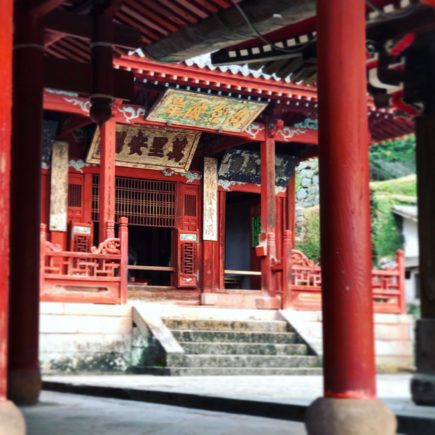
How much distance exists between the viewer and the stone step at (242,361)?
1124 cm

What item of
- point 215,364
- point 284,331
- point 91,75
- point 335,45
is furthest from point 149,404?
point 284,331

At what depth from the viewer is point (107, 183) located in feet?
43.6

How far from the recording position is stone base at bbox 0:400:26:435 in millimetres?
3348

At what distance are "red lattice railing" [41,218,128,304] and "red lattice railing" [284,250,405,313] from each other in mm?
2832

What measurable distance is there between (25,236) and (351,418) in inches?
111

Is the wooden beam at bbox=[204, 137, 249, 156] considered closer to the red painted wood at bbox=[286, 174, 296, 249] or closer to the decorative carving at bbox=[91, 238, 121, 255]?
the red painted wood at bbox=[286, 174, 296, 249]

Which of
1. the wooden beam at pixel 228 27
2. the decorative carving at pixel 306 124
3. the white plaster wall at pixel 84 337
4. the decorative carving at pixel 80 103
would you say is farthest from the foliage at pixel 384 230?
the wooden beam at pixel 228 27

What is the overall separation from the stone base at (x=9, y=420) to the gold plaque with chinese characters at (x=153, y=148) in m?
11.8

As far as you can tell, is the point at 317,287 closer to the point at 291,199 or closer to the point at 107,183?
the point at 291,199

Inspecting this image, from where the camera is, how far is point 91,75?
6.91m

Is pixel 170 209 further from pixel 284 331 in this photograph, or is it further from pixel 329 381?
pixel 329 381

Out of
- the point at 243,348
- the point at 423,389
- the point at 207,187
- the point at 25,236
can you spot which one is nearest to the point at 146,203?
the point at 207,187

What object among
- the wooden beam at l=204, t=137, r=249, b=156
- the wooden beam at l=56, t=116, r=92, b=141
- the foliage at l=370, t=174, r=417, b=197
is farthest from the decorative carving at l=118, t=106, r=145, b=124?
the foliage at l=370, t=174, r=417, b=197

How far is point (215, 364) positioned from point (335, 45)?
7833 mm
